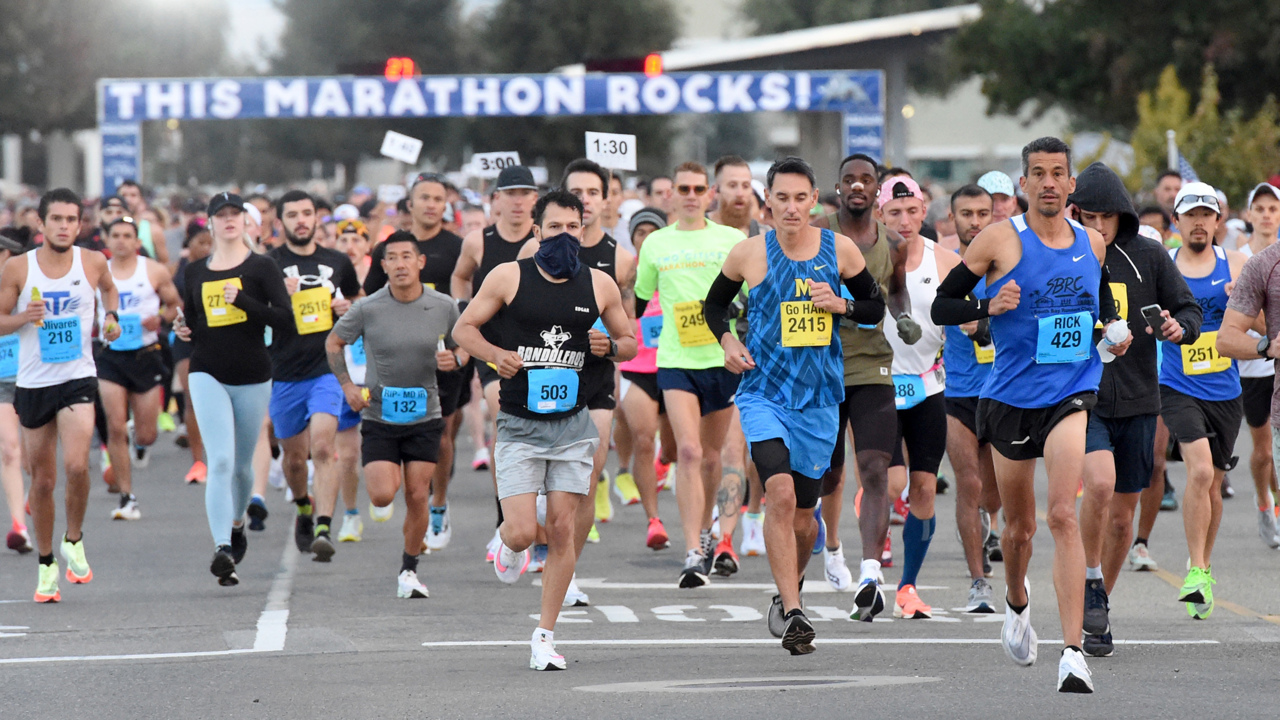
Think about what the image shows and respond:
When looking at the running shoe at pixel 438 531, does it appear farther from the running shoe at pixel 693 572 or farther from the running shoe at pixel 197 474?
the running shoe at pixel 197 474

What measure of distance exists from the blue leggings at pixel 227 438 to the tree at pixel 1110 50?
28.3 meters

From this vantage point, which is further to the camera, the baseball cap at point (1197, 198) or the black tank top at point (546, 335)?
the baseball cap at point (1197, 198)

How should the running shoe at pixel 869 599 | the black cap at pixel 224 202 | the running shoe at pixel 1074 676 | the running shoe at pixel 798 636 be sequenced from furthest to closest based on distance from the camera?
the black cap at pixel 224 202 → the running shoe at pixel 869 599 → the running shoe at pixel 798 636 → the running shoe at pixel 1074 676

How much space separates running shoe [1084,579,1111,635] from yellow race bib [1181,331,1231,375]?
2.42 metres

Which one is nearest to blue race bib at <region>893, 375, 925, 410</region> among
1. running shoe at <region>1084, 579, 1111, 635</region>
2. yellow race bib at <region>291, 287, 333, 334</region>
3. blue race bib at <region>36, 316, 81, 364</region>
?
running shoe at <region>1084, 579, 1111, 635</region>

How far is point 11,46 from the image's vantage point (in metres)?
65.4

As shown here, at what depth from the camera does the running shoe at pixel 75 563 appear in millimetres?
10703

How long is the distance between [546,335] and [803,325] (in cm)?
113

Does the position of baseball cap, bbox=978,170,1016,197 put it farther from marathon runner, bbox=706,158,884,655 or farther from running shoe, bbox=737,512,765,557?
marathon runner, bbox=706,158,884,655

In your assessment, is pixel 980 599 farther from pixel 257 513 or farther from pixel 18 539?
pixel 18 539

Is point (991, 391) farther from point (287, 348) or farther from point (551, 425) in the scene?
point (287, 348)

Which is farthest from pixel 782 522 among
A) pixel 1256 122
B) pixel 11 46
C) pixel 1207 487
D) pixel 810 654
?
pixel 11 46

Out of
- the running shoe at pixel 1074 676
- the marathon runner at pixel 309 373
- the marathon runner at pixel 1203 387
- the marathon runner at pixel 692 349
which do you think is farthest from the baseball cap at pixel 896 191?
Result: the marathon runner at pixel 309 373

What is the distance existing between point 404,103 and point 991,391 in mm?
23609
